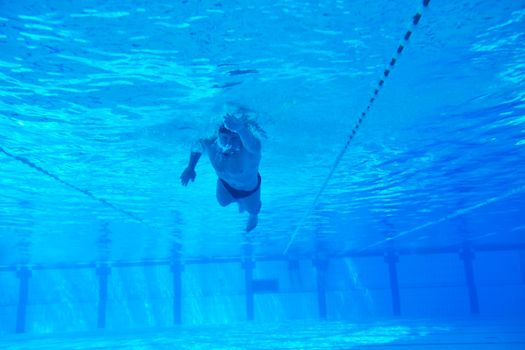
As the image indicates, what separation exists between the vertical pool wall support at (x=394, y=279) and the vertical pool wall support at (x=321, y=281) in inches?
198

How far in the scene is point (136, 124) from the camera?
29.5 ft

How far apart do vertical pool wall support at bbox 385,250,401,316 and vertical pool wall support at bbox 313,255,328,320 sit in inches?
198

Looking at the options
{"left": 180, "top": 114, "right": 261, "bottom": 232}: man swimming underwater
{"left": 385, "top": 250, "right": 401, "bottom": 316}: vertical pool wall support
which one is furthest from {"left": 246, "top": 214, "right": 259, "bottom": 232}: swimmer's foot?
{"left": 385, "top": 250, "right": 401, "bottom": 316}: vertical pool wall support

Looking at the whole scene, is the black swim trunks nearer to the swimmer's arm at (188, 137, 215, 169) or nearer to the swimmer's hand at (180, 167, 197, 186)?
the swimmer's arm at (188, 137, 215, 169)

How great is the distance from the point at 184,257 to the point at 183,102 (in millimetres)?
27707

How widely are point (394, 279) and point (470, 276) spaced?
5470 mm

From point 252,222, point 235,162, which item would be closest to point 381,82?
point 235,162

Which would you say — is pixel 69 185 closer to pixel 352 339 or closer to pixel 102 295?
pixel 352 339

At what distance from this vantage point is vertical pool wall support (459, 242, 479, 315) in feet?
102

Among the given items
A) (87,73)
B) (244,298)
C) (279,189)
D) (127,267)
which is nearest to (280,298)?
(244,298)

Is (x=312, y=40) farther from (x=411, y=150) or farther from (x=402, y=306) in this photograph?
(x=402, y=306)

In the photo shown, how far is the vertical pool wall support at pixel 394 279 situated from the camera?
3219 cm

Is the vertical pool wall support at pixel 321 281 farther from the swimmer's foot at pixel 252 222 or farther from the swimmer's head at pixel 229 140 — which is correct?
the swimmer's head at pixel 229 140

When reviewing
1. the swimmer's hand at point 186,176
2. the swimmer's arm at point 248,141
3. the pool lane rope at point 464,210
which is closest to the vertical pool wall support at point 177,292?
the pool lane rope at point 464,210
